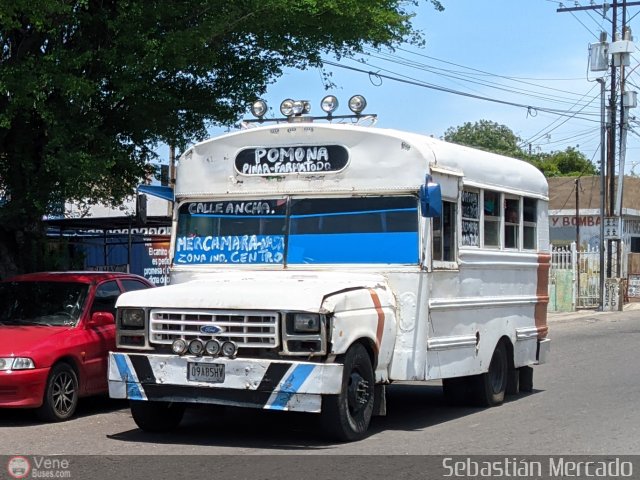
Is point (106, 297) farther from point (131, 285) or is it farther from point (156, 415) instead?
point (156, 415)

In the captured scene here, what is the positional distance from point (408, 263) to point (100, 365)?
3724 millimetres

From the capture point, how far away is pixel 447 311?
1002cm

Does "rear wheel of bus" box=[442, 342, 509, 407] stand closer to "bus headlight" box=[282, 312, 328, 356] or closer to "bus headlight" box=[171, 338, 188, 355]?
"bus headlight" box=[282, 312, 328, 356]

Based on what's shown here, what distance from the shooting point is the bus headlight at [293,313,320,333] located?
26.6 feet

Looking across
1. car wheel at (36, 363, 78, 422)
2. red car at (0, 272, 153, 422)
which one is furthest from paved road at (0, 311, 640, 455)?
red car at (0, 272, 153, 422)

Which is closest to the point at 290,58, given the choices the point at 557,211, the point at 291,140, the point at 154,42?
the point at 154,42

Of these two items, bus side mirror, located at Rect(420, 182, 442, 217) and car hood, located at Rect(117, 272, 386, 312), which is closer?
car hood, located at Rect(117, 272, 386, 312)

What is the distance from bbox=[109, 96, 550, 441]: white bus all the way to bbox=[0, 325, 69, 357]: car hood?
1.37 m

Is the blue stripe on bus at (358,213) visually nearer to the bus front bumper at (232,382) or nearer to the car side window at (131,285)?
the bus front bumper at (232,382)

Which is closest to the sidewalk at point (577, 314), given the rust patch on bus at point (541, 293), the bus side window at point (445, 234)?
the rust patch on bus at point (541, 293)

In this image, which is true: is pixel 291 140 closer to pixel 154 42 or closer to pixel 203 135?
pixel 154 42

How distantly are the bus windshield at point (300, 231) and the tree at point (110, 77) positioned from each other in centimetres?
236

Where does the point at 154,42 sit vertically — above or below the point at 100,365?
above

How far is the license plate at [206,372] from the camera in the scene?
8336 millimetres
